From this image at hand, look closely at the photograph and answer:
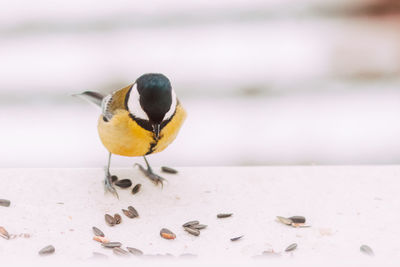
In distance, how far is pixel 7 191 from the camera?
1561 mm

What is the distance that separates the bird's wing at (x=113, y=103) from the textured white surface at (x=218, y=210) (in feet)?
0.55

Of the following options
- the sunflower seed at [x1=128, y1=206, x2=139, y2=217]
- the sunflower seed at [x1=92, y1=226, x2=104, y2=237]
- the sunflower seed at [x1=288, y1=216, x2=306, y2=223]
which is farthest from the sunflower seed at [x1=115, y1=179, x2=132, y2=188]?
the sunflower seed at [x1=288, y1=216, x2=306, y2=223]

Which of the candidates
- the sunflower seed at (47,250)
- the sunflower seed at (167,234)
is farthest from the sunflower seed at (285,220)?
the sunflower seed at (47,250)

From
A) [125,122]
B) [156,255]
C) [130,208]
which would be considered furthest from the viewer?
[125,122]

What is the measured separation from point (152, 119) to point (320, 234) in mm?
499

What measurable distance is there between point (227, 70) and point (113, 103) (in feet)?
5.00

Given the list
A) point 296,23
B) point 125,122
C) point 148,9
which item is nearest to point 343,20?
point 296,23

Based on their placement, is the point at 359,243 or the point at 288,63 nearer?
the point at 359,243

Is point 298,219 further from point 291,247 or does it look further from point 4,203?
point 4,203

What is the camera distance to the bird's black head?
1.47 metres

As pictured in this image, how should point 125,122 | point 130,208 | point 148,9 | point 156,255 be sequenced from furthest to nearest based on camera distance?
point 148,9
point 125,122
point 130,208
point 156,255

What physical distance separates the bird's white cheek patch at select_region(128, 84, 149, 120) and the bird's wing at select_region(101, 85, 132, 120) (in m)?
0.05

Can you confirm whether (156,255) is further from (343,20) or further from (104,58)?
(343,20)

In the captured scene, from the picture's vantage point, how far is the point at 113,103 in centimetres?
178
